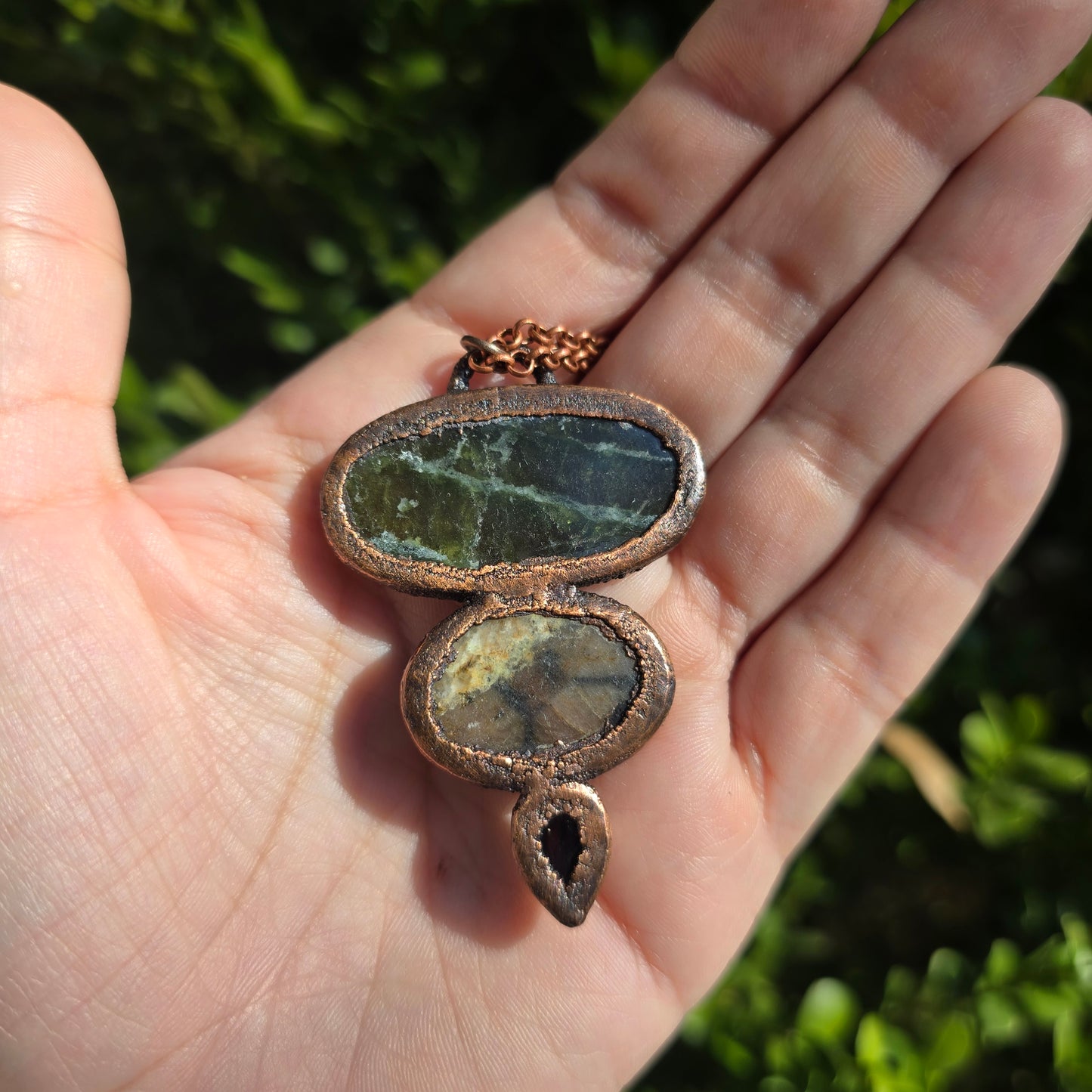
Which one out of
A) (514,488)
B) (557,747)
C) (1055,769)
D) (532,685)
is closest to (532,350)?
(514,488)

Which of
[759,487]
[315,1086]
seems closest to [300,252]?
[759,487]

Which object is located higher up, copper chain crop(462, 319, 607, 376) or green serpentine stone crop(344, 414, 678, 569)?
copper chain crop(462, 319, 607, 376)

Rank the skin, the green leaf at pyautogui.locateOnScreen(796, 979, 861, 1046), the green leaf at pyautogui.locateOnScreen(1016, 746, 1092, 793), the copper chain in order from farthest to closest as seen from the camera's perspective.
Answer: the green leaf at pyautogui.locateOnScreen(1016, 746, 1092, 793) < the copper chain < the green leaf at pyautogui.locateOnScreen(796, 979, 861, 1046) < the skin

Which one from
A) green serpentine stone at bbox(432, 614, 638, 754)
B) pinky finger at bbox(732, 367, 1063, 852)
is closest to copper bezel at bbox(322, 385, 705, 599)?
green serpentine stone at bbox(432, 614, 638, 754)

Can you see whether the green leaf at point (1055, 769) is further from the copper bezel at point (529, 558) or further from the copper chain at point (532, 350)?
the copper chain at point (532, 350)

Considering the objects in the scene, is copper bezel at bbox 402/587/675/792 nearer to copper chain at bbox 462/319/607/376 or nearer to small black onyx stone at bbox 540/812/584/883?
small black onyx stone at bbox 540/812/584/883

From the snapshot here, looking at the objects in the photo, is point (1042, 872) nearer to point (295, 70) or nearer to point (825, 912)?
point (825, 912)

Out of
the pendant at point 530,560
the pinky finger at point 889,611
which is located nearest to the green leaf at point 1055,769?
the pinky finger at point 889,611
